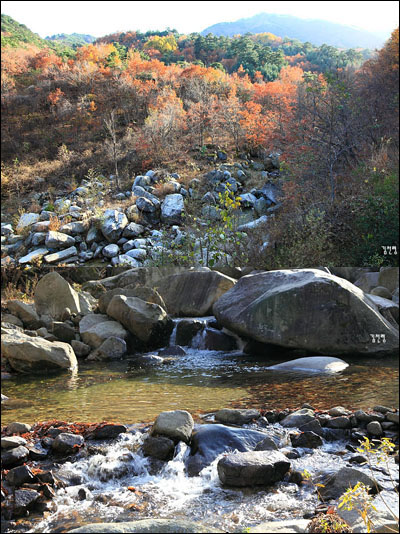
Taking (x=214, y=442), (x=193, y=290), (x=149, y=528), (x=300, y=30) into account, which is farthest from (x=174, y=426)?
(x=300, y=30)

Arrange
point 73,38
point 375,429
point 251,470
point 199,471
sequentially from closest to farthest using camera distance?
point 251,470, point 199,471, point 375,429, point 73,38

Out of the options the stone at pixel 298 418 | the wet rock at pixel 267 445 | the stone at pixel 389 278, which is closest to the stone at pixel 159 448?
the wet rock at pixel 267 445

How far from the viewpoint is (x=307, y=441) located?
2.67 m

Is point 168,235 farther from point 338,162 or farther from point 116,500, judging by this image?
point 116,500

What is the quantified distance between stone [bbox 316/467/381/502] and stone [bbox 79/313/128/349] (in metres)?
3.12

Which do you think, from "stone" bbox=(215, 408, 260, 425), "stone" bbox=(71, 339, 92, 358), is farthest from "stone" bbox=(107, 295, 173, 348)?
"stone" bbox=(215, 408, 260, 425)

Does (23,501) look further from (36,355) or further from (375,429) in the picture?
(36,355)

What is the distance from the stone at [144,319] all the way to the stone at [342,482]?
106 inches

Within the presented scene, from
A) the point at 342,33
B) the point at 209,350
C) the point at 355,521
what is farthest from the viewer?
the point at 209,350

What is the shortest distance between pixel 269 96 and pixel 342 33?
2.00 feet

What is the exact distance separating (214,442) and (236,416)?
30 cm

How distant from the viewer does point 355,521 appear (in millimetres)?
1901

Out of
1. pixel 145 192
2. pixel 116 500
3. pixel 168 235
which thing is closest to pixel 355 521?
pixel 116 500

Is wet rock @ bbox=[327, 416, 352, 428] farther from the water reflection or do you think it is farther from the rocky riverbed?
the water reflection
